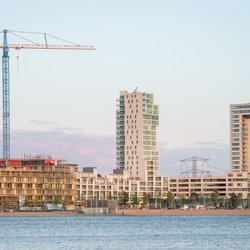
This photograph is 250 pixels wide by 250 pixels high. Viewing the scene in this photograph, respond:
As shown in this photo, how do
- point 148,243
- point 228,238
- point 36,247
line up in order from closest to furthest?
point 36,247 → point 148,243 → point 228,238

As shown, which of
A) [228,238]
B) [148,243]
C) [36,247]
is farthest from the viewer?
[228,238]

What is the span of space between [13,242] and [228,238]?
32312 millimetres

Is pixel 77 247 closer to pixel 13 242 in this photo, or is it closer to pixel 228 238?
pixel 13 242

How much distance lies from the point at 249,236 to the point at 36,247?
1696 inches

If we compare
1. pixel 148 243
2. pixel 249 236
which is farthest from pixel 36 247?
pixel 249 236

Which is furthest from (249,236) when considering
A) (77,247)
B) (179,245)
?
(77,247)

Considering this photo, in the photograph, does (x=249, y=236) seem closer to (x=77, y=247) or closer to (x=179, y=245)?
(x=179, y=245)

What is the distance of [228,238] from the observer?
139125 mm

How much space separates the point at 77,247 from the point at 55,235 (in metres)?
29.2

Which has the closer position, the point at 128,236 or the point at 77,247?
the point at 77,247

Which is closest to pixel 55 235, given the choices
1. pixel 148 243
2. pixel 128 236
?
pixel 128 236

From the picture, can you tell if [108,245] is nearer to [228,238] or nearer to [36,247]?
[36,247]

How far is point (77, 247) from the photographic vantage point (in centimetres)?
11700

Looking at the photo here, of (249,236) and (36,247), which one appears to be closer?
(36,247)
